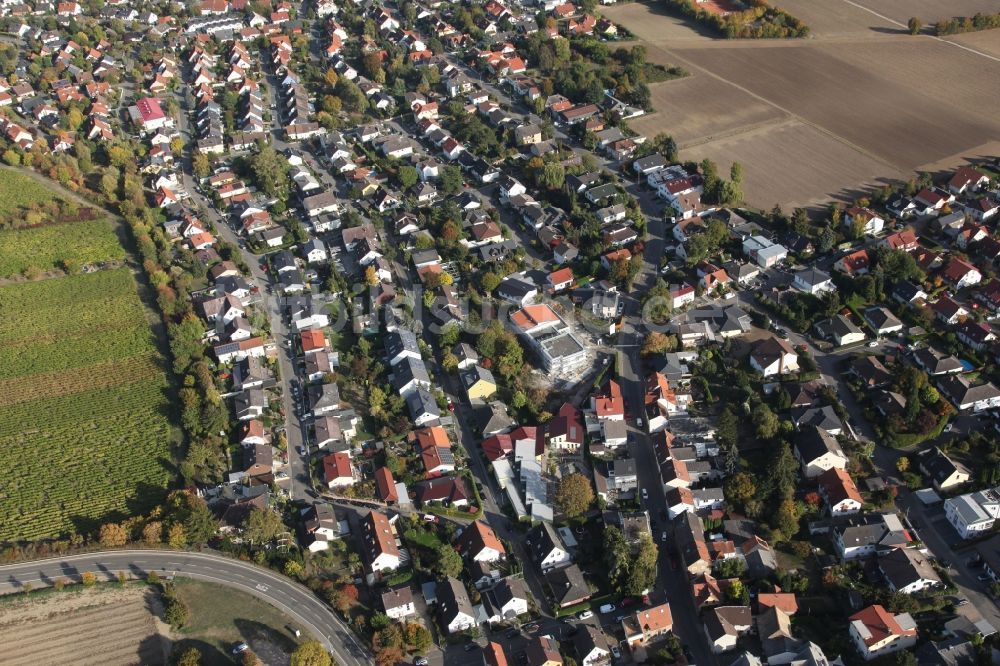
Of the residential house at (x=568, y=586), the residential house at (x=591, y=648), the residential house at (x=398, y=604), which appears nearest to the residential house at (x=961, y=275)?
the residential house at (x=568, y=586)

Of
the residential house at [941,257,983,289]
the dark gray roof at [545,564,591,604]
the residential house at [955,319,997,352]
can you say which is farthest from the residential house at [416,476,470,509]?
the residential house at [941,257,983,289]

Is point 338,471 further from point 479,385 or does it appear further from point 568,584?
point 568,584

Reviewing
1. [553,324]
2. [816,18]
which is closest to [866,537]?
[553,324]

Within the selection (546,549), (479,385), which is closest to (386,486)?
(479,385)

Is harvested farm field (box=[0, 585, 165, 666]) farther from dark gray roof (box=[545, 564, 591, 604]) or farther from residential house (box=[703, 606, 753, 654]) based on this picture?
residential house (box=[703, 606, 753, 654])

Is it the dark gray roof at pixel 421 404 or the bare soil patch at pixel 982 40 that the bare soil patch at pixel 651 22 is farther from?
the dark gray roof at pixel 421 404

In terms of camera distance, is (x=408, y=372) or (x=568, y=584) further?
(x=408, y=372)
